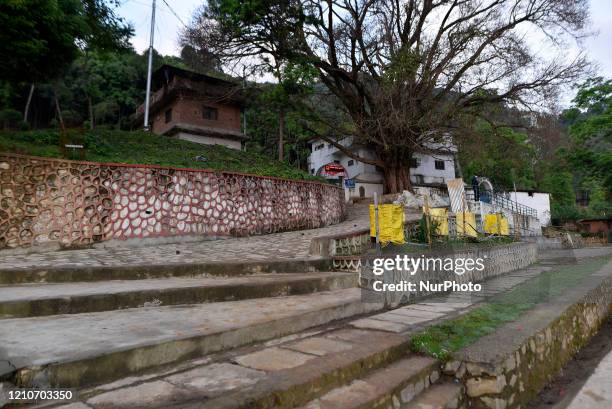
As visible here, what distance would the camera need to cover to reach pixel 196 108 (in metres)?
24.2

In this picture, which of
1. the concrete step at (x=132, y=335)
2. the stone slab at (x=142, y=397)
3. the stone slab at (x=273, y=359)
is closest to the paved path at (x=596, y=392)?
the concrete step at (x=132, y=335)

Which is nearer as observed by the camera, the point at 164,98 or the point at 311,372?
the point at 311,372

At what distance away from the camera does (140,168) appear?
929 centimetres

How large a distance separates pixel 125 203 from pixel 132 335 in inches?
280

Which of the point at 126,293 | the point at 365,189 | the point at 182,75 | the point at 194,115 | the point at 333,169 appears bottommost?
the point at 126,293

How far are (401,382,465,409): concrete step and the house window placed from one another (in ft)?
79.5

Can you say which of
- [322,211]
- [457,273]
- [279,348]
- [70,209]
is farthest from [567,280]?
[70,209]

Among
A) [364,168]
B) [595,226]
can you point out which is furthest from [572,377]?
[595,226]

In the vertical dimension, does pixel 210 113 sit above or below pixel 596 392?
above

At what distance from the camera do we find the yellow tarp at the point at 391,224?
21.3ft

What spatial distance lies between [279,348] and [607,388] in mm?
3381

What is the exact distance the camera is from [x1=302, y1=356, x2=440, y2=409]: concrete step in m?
2.26

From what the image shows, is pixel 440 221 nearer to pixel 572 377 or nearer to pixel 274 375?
pixel 572 377

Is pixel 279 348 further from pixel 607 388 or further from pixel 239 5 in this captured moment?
pixel 239 5
